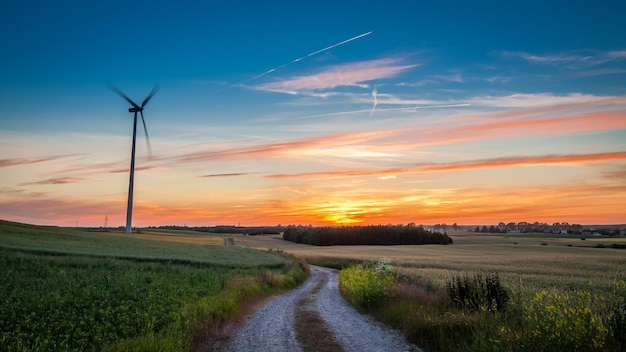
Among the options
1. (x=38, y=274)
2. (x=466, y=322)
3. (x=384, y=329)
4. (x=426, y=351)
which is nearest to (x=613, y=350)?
(x=466, y=322)

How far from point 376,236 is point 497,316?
136 m

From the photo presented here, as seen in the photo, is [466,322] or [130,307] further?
[130,307]

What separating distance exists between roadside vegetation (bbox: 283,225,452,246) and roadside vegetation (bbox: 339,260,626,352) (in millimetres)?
122684

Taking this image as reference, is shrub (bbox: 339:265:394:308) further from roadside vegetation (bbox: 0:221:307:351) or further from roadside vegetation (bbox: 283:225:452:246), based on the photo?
roadside vegetation (bbox: 283:225:452:246)

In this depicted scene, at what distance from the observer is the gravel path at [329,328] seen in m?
15.3

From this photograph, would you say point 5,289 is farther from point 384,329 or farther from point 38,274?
point 384,329

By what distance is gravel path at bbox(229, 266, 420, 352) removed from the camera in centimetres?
1527

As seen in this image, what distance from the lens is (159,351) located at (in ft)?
38.2

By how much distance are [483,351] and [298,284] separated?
97.9 feet

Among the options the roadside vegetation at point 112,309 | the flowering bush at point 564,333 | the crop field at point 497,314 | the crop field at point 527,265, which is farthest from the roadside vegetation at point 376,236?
the flowering bush at point 564,333

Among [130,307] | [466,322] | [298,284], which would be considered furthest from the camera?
[298,284]

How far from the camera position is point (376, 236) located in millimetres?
148250

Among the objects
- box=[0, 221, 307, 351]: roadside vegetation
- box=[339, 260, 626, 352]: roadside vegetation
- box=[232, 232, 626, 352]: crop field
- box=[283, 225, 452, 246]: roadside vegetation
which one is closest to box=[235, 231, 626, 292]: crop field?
box=[232, 232, 626, 352]: crop field

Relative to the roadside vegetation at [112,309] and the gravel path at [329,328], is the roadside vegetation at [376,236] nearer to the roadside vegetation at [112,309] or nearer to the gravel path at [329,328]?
the roadside vegetation at [112,309]
